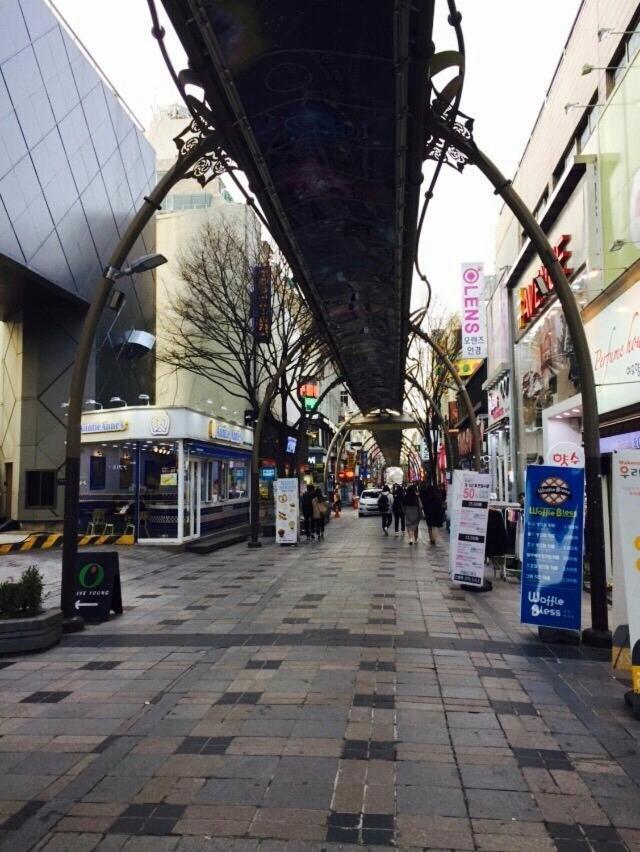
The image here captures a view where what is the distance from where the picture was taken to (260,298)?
21078 mm

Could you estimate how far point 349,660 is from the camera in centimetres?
666

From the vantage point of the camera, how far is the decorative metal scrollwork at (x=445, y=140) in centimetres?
695

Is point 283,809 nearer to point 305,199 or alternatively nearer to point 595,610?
point 595,610

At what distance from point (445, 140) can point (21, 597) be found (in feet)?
22.6

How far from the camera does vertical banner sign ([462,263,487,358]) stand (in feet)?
82.5

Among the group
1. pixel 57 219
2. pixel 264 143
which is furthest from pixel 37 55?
pixel 264 143

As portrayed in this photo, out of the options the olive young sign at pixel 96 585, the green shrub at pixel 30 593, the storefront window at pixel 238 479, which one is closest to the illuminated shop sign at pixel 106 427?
the storefront window at pixel 238 479

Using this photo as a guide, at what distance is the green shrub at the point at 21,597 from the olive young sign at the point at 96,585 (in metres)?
1.16

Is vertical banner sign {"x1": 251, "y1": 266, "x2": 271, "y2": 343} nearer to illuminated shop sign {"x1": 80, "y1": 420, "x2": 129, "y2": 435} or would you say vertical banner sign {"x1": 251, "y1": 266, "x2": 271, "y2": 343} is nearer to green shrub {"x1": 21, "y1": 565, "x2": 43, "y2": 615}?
illuminated shop sign {"x1": 80, "y1": 420, "x2": 129, "y2": 435}

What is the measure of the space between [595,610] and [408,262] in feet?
16.1

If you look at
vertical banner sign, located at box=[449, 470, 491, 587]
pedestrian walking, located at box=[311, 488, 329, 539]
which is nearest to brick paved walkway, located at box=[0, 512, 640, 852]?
vertical banner sign, located at box=[449, 470, 491, 587]

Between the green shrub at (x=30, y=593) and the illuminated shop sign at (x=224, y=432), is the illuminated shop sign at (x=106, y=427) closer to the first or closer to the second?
the illuminated shop sign at (x=224, y=432)

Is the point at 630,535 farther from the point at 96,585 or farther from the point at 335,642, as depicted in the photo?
the point at 96,585

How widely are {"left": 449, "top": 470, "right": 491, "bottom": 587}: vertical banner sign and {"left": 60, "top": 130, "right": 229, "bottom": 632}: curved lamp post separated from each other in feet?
20.1
